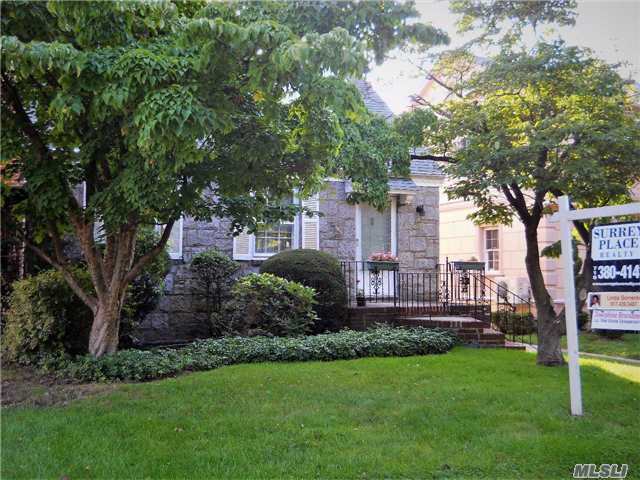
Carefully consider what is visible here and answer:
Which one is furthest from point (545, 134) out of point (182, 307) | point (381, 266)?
point (182, 307)

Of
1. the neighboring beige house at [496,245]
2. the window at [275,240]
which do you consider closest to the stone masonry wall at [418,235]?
the neighboring beige house at [496,245]

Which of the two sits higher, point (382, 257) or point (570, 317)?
point (382, 257)

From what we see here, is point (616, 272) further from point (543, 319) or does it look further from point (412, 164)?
point (412, 164)

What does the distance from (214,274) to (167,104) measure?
6.44m

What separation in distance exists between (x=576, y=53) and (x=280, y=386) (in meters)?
5.68

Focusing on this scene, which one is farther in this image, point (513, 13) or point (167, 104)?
point (513, 13)

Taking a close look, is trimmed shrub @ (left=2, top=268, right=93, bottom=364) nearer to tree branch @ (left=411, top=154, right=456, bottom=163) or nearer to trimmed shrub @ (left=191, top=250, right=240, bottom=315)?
trimmed shrub @ (left=191, top=250, right=240, bottom=315)

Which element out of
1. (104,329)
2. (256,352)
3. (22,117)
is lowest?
(256,352)

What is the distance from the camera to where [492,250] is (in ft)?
56.6

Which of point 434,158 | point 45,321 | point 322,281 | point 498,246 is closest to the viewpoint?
point 45,321

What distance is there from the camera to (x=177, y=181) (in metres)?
6.30

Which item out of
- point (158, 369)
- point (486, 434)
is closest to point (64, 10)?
point (158, 369)

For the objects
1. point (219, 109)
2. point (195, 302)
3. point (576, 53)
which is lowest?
point (195, 302)

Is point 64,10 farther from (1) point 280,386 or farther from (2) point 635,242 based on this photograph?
(2) point 635,242
